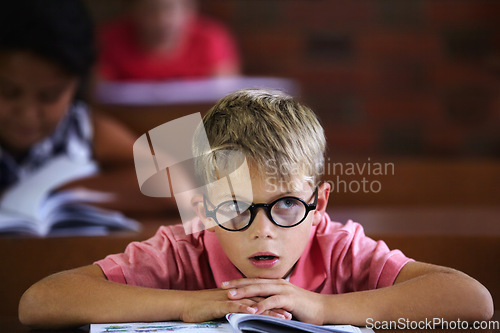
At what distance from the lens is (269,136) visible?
0.88 metres

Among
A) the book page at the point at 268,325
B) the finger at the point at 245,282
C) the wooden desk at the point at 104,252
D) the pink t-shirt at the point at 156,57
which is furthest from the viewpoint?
the pink t-shirt at the point at 156,57

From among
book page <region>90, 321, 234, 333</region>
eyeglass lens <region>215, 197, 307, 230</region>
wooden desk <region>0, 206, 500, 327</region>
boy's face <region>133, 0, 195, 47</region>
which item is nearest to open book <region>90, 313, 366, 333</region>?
book page <region>90, 321, 234, 333</region>

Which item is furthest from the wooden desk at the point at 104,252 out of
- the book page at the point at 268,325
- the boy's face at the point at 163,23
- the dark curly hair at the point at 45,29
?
the boy's face at the point at 163,23

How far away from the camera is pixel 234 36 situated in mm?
3557

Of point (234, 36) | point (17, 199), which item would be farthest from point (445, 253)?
point (234, 36)

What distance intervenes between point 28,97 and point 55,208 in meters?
0.25

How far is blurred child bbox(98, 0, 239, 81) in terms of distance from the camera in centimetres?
297

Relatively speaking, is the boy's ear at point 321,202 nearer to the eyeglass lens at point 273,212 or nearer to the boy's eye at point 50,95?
the eyeglass lens at point 273,212

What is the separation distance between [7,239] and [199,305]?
517mm

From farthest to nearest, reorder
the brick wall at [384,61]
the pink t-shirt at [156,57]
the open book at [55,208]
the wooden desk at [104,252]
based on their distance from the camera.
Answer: the brick wall at [384,61] → the pink t-shirt at [156,57] → the open book at [55,208] → the wooden desk at [104,252]

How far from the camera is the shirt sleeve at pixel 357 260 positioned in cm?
94

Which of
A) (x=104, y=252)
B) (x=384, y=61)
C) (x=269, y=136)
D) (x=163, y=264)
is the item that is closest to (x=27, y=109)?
(x=104, y=252)

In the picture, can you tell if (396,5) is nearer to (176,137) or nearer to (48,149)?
(48,149)

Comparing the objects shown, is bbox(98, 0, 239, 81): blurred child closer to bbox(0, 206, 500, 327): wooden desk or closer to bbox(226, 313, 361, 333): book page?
bbox(0, 206, 500, 327): wooden desk
